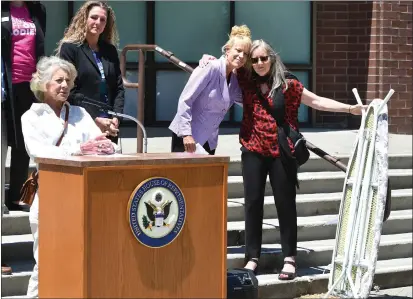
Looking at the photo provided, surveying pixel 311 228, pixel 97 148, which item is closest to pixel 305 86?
pixel 311 228

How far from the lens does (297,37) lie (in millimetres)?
12938

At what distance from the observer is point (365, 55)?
42.0ft

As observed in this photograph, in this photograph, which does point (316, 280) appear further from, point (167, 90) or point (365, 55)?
point (365, 55)

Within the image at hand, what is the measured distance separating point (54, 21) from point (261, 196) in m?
5.35

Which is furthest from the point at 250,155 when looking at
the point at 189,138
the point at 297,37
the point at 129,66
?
the point at 297,37

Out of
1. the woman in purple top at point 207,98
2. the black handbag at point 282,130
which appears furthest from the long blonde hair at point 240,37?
the black handbag at point 282,130

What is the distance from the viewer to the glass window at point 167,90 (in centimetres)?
1241

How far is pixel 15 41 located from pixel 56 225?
8.52 feet

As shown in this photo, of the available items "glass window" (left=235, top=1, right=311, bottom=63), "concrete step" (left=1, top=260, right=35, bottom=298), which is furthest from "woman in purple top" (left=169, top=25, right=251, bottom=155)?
"glass window" (left=235, top=1, right=311, bottom=63)

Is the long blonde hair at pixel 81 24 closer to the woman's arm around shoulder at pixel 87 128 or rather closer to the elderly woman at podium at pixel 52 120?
the elderly woman at podium at pixel 52 120

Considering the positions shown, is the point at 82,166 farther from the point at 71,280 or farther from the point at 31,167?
the point at 31,167

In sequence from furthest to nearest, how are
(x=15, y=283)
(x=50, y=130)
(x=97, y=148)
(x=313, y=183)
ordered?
(x=313, y=183) < (x=15, y=283) < (x=50, y=130) < (x=97, y=148)

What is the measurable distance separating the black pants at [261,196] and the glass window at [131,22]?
513cm

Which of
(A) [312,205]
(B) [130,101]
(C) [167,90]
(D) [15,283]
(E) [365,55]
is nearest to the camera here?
(D) [15,283]
